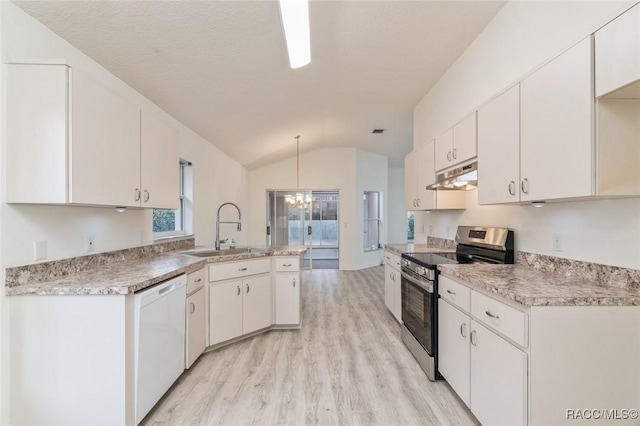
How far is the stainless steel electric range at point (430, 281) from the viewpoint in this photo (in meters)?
2.28

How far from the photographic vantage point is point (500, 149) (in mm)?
1945

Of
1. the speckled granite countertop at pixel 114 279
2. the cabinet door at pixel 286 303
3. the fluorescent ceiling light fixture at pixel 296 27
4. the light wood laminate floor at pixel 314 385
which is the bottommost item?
the light wood laminate floor at pixel 314 385

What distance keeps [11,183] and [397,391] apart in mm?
2767

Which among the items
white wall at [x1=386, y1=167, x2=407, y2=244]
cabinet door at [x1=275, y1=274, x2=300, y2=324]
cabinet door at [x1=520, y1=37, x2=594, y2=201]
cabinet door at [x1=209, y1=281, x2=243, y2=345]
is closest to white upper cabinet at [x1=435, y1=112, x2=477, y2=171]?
cabinet door at [x1=520, y1=37, x2=594, y2=201]

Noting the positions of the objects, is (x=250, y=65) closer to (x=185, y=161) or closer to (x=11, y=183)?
(x=185, y=161)

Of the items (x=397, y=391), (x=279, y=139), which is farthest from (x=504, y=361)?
(x=279, y=139)

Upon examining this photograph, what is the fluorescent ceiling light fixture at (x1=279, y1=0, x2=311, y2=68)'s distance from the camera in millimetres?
1659

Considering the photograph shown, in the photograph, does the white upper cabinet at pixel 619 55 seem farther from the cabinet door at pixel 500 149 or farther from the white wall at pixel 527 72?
the cabinet door at pixel 500 149

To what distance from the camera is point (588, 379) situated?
131cm

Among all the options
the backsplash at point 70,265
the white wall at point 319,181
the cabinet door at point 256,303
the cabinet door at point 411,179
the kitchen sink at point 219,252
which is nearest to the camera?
the backsplash at point 70,265

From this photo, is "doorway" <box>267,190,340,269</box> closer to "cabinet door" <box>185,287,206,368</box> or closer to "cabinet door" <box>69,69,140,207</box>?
"cabinet door" <box>185,287,206,368</box>

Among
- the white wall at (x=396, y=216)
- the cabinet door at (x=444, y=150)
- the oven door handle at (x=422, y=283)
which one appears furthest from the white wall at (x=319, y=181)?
the oven door handle at (x=422, y=283)

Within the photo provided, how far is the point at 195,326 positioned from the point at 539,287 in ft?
8.26

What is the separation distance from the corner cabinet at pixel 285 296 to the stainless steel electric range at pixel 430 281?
1203mm
